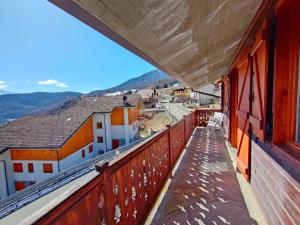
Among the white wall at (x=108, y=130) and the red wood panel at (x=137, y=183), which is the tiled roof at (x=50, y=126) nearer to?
the white wall at (x=108, y=130)

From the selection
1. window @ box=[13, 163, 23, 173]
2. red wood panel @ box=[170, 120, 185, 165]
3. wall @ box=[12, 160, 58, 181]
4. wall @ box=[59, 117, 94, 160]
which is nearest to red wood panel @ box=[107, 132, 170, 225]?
red wood panel @ box=[170, 120, 185, 165]

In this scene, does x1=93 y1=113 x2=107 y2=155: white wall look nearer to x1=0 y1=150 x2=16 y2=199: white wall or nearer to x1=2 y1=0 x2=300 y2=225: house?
x1=0 y1=150 x2=16 y2=199: white wall

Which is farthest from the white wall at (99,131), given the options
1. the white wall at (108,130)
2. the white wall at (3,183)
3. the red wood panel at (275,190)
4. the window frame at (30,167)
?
the red wood panel at (275,190)

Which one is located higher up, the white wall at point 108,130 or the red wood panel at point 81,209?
the red wood panel at point 81,209

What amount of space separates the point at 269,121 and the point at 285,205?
802mm

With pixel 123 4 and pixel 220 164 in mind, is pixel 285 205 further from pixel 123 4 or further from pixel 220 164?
pixel 220 164

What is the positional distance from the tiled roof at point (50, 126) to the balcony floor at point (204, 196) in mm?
11347

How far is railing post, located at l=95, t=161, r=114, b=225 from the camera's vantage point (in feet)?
4.38

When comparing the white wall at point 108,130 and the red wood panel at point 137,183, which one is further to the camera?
the white wall at point 108,130

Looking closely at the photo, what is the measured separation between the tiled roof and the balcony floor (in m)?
11.3

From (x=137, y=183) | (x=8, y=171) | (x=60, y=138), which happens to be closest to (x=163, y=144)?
(x=137, y=183)

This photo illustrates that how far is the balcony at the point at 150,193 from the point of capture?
106 cm

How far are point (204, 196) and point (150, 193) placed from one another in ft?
2.95

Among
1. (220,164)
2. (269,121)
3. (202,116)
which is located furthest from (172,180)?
(202,116)
